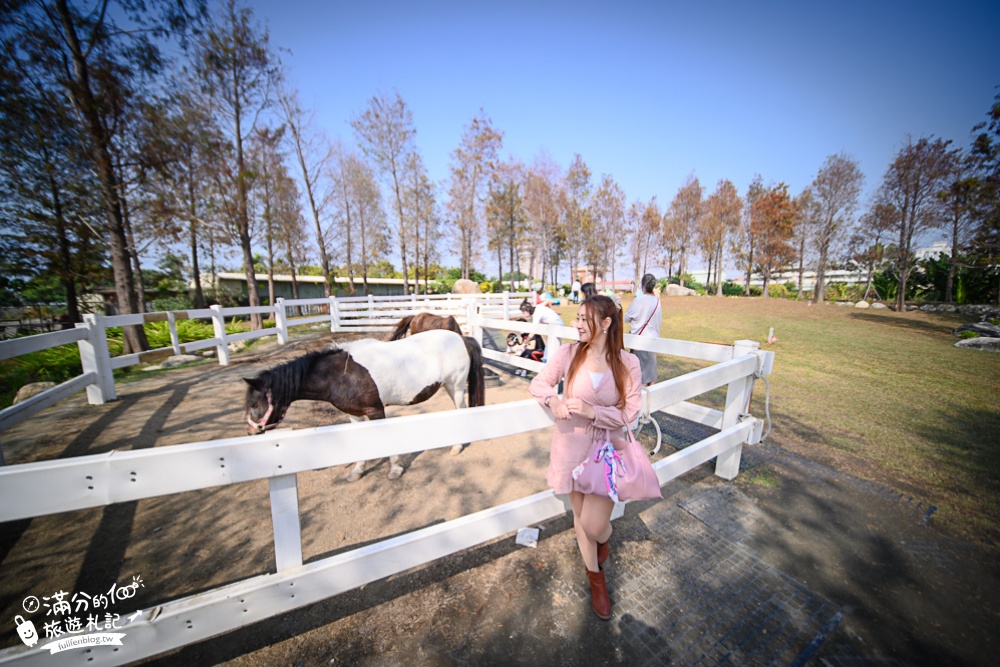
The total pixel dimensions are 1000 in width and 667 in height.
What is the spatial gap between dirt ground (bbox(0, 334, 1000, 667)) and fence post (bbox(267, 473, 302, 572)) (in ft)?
2.25

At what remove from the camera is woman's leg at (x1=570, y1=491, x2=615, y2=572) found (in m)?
1.93

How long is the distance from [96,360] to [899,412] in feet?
39.2

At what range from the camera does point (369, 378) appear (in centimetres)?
349

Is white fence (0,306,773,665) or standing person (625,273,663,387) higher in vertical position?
standing person (625,273,663,387)

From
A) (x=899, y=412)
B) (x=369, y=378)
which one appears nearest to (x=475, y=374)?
(x=369, y=378)

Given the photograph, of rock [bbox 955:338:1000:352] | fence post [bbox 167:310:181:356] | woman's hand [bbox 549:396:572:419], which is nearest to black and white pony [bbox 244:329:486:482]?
woman's hand [bbox 549:396:572:419]

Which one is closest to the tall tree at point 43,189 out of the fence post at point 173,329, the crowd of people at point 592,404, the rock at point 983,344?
the fence post at point 173,329

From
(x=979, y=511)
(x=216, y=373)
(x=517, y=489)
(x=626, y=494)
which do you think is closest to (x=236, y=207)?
(x=216, y=373)

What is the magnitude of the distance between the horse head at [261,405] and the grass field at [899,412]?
5569 mm

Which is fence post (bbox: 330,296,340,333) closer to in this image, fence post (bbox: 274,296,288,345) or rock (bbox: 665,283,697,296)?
fence post (bbox: 274,296,288,345)

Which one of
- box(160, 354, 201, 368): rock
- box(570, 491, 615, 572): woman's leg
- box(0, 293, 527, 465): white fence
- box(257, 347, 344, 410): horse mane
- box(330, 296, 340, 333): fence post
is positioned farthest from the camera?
box(330, 296, 340, 333): fence post

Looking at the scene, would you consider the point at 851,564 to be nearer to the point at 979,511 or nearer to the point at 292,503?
the point at 979,511

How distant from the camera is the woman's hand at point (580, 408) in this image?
5.84ft

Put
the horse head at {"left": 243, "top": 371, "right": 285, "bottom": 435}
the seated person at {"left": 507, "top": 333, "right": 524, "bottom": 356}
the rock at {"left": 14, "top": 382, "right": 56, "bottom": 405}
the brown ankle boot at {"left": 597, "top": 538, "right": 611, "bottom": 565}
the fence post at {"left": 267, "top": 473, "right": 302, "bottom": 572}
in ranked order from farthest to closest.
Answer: the seated person at {"left": 507, "top": 333, "right": 524, "bottom": 356} < the rock at {"left": 14, "top": 382, "right": 56, "bottom": 405} < the horse head at {"left": 243, "top": 371, "right": 285, "bottom": 435} < the brown ankle boot at {"left": 597, "top": 538, "right": 611, "bottom": 565} < the fence post at {"left": 267, "top": 473, "right": 302, "bottom": 572}
